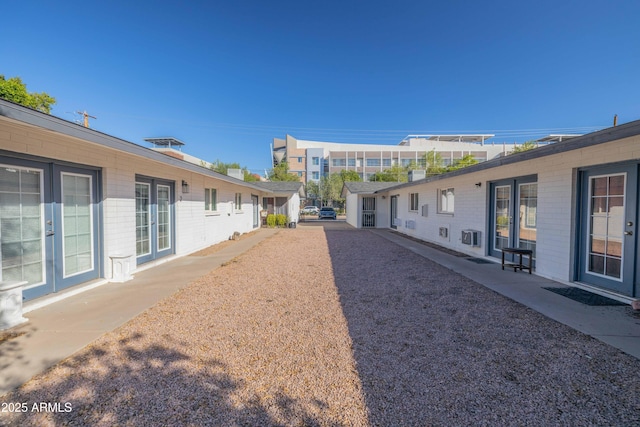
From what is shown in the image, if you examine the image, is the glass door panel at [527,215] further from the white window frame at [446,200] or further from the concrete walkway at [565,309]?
the white window frame at [446,200]

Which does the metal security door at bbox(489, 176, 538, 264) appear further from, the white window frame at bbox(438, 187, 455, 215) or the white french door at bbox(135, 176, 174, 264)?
the white french door at bbox(135, 176, 174, 264)

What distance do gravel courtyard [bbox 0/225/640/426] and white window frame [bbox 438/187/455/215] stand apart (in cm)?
661

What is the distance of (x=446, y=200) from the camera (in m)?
11.1

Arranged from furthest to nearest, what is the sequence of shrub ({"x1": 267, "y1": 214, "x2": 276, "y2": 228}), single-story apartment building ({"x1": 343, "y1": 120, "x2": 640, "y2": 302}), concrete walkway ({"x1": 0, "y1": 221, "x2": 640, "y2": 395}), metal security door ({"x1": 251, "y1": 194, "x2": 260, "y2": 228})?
shrub ({"x1": 267, "y1": 214, "x2": 276, "y2": 228})
metal security door ({"x1": 251, "y1": 194, "x2": 260, "y2": 228})
single-story apartment building ({"x1": 343, "y1": 120, "x2": 640, "y2": 302})
concrete walkway ({"x1": 0, "y1": 221, "x2": 640, "y2": 395})

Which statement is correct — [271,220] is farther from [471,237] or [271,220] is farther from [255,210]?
[471,237]

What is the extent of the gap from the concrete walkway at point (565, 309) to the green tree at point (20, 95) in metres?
15.8

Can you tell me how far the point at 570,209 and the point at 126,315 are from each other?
759cm

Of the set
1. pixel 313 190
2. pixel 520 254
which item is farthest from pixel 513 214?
pixel 313 190

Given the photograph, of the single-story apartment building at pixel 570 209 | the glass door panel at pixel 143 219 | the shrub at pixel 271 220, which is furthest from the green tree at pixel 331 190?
the glass door panel at pixel 143 219

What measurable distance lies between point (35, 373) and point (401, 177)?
4375 cm

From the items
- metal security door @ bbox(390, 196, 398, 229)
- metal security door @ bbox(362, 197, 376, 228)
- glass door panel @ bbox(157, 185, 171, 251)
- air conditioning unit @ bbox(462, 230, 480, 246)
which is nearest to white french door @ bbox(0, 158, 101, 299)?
glass door panel @ bbox(157, 185, 171, 251)

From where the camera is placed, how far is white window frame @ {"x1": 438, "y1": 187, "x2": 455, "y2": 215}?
10.6 metres

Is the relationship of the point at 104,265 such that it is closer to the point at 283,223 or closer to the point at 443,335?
the point at 443,335

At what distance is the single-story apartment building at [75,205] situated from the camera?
3.81m
